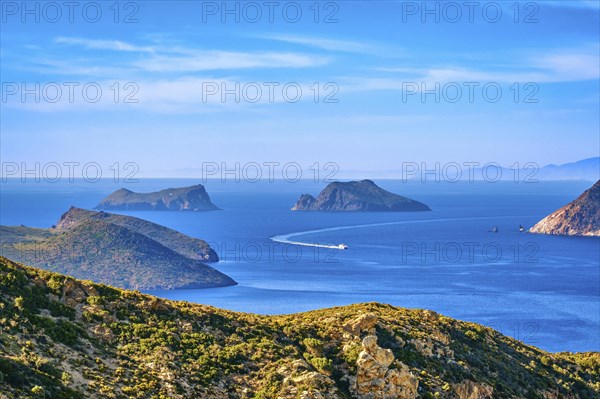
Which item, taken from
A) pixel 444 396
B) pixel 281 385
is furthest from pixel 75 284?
pixel 444 396

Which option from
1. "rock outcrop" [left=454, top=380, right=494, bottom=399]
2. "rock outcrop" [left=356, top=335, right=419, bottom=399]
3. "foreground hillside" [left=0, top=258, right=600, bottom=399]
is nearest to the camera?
"foreground hillside" [left=0, top=258, right=600, bottom=399]

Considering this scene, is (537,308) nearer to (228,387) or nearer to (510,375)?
(510,375)

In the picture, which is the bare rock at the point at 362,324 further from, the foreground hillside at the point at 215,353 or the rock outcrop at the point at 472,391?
the rock outcrop at the point at 472,391

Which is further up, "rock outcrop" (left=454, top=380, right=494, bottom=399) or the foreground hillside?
the foreground hillside

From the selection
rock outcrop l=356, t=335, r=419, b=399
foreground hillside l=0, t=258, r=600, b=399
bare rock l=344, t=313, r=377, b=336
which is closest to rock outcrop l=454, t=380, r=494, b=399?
foreground hillside l=0, t=258, r=600, b=399

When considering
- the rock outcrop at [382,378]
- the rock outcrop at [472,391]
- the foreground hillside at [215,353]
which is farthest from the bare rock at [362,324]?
the rock outcrop at [472,391]

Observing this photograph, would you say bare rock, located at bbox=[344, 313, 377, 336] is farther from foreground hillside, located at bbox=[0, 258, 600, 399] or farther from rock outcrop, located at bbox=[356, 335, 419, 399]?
rock outcrop, located at bbox=[356, 335, 419, 399]
